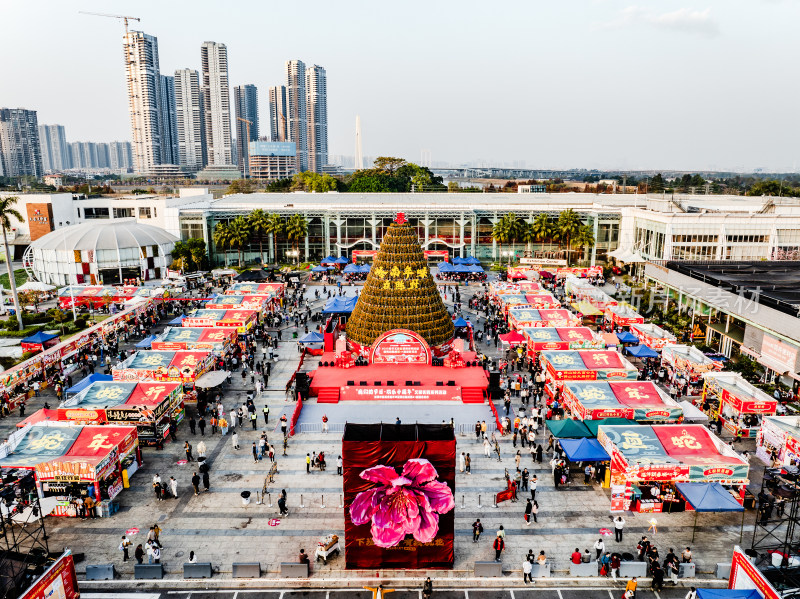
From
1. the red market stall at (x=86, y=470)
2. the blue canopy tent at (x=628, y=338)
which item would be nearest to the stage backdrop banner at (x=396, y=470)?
the red market stall at (x=86, y=470)

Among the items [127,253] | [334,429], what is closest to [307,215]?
[127,253]

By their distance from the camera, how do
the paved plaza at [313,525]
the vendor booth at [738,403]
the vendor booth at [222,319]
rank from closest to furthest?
the paved plaza at [313,525], the vendor booth at [738,403], the vendor booth at [222,319]

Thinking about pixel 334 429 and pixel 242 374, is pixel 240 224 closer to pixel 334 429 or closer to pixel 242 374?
pixel 242 374

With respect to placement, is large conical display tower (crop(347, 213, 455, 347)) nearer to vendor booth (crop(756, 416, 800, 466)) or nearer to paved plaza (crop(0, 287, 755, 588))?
paved plaza (crop(0, 287, 755, 588))

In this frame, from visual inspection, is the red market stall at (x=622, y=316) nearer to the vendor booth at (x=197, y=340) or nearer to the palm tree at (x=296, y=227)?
the vendor booth at (x=197, y=340)

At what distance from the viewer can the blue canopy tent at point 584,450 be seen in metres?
25.5

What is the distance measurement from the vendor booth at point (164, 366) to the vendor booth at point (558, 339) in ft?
76.7

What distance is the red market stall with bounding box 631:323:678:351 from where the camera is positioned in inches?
1623

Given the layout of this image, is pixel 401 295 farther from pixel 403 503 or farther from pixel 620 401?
pixel 403 503

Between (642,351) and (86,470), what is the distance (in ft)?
117

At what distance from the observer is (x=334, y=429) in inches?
1265

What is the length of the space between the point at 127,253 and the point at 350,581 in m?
60.2

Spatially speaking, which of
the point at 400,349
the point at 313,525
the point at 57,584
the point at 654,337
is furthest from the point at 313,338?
the point at 57,584

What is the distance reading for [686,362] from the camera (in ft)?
121
